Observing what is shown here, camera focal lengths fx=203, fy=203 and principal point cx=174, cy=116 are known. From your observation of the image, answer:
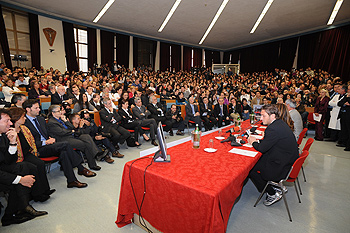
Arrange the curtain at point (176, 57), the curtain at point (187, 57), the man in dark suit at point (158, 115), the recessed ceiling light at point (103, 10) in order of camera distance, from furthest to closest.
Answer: the curtain at point (187, 57) < the curtain at point (176, 57) < the recessed ceiling light at point (103, 10) < the man in dark suit at point (158, 115)

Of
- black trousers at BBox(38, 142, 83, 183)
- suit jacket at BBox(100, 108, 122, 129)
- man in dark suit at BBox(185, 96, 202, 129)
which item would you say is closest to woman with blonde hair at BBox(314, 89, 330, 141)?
man in dark suit at BBox(185, 96, 202, 129)

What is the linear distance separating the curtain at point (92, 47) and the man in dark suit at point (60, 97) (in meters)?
8.58

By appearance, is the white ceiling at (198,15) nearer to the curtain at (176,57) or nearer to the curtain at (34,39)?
the curtain at (34,39)

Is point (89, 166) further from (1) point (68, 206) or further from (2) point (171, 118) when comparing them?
(2) point (171, 118)

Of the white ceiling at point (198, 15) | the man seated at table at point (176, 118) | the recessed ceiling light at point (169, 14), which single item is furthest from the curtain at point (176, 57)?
the man seated at table at point (176, 118)

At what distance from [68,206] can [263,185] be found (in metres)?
2.34

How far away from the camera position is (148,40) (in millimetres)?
17016

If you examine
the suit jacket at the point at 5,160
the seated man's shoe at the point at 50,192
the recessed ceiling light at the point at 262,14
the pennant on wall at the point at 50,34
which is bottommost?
the seated man's shoe at the point at 50,192

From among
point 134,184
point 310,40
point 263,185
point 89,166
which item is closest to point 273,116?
point 263,185

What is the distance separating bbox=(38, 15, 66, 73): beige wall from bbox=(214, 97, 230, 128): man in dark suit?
10.3 meters

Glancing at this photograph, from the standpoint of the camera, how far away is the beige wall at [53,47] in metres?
11.2

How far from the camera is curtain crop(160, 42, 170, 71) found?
17.9m

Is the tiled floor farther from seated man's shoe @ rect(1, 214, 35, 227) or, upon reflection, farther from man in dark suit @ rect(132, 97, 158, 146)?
man in dark suit @ rect(132, 97, 158, 146)

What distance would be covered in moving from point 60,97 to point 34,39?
7600mm
